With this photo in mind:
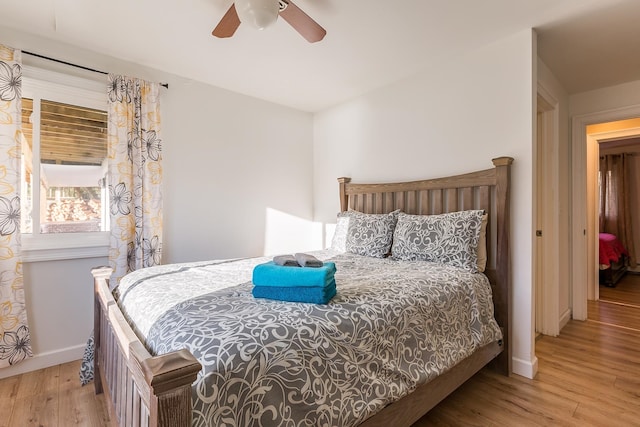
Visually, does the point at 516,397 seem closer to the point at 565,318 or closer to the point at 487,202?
the point at 487,202

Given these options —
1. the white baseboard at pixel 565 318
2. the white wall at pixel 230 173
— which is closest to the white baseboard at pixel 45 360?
the white wall at pixel 230 173

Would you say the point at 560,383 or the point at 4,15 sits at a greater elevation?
the point at 4,15

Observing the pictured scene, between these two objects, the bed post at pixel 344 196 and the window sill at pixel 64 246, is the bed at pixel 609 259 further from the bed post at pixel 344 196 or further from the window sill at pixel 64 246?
the window sill at pixel 64 246

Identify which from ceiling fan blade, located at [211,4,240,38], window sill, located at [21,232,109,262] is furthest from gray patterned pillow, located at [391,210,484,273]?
window sill, located at [21,232,109,262]

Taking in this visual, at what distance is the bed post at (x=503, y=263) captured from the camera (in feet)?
7.03

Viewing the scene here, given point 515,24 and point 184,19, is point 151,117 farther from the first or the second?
point 515,24

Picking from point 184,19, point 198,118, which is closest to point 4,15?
point 184,19

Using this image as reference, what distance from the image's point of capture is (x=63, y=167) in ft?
8.19

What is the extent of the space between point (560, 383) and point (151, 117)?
372 cm

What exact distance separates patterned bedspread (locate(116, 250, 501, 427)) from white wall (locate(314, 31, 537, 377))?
0.59 meters

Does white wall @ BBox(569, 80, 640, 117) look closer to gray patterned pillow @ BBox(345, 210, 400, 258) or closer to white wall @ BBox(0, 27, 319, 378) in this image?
gray patterned pillow @ BBox(345, 210, 400, 258)

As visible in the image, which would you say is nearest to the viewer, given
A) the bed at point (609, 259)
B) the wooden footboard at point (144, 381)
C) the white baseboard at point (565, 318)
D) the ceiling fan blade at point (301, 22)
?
the wooden footboard at point (144, 381)

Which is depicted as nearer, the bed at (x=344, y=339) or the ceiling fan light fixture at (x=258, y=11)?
the bed at (x=344, y=339)

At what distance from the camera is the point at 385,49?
8.12 ft
